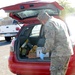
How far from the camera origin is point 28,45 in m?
7.57

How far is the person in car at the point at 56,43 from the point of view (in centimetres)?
516

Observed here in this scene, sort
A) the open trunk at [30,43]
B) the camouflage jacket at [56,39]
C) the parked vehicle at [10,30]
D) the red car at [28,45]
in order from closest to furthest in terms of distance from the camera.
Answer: the camouflage jacket at [56,39], the red car at [28,45], the open trunk at [30,43], the parked vehicle at [10,30]

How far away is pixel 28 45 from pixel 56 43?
2357 millimetres

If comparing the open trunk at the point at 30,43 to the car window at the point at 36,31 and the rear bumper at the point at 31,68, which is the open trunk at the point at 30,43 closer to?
the car window at the point at 36,31

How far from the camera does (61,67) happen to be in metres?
5.43

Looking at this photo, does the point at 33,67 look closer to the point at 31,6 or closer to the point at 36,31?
the point at 31,6

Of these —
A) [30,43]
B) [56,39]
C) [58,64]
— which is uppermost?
[56,39]

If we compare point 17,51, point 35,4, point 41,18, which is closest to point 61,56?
point 41,18

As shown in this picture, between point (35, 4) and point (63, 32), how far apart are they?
108cm

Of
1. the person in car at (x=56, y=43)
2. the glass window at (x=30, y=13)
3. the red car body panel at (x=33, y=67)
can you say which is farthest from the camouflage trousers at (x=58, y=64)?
the glass window at (x=30, y=13)

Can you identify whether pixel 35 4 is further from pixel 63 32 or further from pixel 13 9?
pixel 63 32

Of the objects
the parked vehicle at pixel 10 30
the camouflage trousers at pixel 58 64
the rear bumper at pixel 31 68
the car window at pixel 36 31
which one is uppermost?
the camouflage trousers at pixel 58 64

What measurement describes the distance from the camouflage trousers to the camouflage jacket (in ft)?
0.28

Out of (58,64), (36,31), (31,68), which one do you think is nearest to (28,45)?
(36,31)
